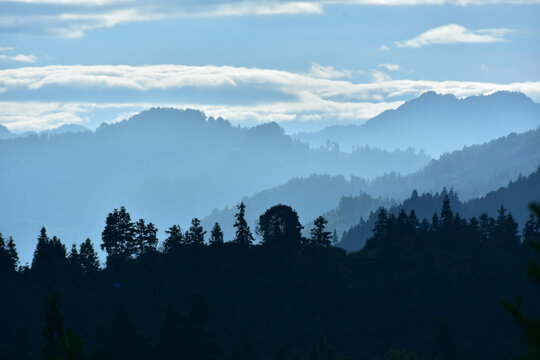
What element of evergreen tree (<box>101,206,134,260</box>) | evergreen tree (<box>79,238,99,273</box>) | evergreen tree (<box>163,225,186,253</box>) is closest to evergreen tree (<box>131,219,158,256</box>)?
evergreen tree (<box>101,206,134,260</box>)

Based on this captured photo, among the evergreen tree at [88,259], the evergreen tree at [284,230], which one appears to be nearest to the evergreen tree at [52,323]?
the evergreen tree at [88,259]

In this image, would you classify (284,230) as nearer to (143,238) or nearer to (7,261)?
(143,238)

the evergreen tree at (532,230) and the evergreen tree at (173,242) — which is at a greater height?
the evergreen tree at (173,242)

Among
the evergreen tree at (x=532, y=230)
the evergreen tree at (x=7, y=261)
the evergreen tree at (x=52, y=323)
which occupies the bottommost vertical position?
the evergreen tree at (x=52, y=323)

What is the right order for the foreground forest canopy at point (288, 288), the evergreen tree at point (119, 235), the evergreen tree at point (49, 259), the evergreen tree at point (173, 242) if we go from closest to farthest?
1. the foreground forest canopy at point (288, 288)
2. the evergreen tree at point (49, 259)
3. the evergreen tree at point (119, 235)
4. the evergreen tree at point (173, 242)

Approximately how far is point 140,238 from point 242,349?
38363 millimetres

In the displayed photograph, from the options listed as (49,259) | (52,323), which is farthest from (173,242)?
(52,323)

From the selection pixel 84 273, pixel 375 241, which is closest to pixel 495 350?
pixel 375 241

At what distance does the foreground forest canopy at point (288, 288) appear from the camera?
114 metres

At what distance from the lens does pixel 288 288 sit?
126 m

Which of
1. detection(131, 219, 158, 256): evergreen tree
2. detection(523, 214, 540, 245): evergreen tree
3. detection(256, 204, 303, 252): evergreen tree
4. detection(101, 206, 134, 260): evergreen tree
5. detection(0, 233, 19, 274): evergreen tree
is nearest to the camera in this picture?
detection(0, 233, 19, 274): evergreen tree

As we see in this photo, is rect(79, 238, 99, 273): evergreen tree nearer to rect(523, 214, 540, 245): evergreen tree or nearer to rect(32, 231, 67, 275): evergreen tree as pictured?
rect(32, 231, 67, 275): evergreen tree

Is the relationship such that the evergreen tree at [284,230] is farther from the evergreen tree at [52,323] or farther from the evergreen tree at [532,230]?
the evergreen tree at [52,323]

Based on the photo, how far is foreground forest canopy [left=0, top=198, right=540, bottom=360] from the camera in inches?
4498
